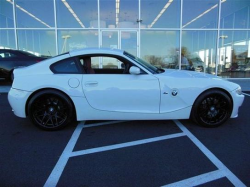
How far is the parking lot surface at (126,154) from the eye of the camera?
2.38 metres

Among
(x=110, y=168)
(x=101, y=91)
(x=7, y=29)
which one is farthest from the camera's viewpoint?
(x=7, y=29)

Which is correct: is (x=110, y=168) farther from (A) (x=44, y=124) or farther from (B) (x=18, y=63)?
(B) (x=18, y=63)

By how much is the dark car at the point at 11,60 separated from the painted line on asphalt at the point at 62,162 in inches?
228

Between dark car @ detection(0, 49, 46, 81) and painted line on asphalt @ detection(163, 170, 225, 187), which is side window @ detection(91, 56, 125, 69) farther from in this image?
dark car @ detection(0, 49, 46, 81)

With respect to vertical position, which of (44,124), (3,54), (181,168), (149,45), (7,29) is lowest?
(181,168)

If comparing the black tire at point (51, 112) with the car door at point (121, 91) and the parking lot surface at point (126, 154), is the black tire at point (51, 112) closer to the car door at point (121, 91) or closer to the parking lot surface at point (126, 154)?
the parking lot surface at point (126, 154)

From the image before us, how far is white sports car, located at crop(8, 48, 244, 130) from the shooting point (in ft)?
12.2

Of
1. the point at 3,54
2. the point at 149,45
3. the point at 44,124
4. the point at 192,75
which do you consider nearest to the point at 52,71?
the point at 44,124

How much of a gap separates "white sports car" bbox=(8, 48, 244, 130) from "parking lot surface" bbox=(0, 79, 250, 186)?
1.02ft

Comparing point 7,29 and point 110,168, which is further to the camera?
point 7,29

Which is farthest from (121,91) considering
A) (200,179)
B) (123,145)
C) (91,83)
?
(200,179)

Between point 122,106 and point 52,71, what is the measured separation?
1.40 m

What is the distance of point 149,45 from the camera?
11453mm

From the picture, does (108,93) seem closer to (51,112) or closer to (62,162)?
(51,112)
